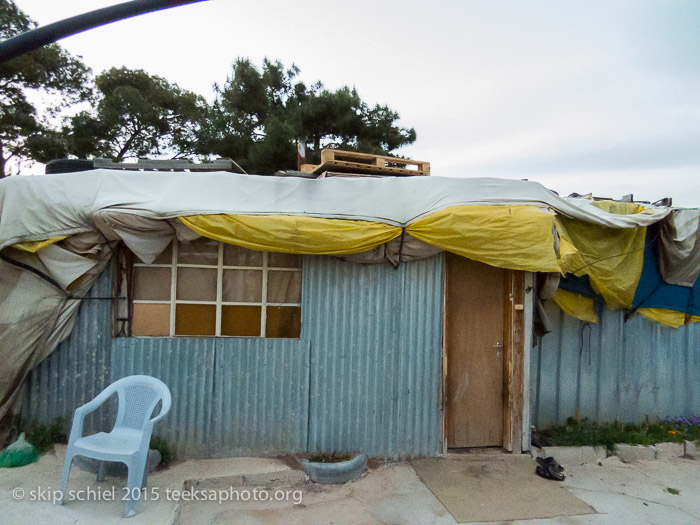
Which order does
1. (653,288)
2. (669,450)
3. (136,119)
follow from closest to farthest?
(669,450)
(653,288)
(136,119)

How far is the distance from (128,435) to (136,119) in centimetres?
1959

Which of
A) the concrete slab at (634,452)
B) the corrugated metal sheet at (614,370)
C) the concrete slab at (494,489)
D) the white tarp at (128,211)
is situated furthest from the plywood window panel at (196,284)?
the concrete slab at (634,452)

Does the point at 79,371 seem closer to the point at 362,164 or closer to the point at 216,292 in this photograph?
the point at 216,292

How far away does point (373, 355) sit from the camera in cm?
482

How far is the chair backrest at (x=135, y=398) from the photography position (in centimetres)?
392

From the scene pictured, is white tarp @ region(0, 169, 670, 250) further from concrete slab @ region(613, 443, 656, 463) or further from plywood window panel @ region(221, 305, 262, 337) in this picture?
concrete slab @ region(613, 443, 656, 463)

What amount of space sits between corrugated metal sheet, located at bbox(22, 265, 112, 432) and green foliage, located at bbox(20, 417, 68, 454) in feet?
0.17

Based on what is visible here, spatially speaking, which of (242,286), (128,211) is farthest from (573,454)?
(128,211)

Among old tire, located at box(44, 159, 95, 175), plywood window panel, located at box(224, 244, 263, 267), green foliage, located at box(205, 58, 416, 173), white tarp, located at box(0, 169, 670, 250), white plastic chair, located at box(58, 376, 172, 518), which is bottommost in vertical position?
white plastic chair, located at box(58, 376, 172, 518)

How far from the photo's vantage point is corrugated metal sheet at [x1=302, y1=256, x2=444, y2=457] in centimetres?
476

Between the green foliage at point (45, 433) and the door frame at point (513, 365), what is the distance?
4260 millimetres

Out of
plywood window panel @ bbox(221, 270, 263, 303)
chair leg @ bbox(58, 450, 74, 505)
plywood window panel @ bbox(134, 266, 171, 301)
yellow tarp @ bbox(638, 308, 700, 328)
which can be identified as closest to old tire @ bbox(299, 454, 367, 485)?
plywood window panel @ bbox(221, 270, 263, 303)

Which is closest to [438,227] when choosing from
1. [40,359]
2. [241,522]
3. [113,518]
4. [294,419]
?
[294,419]

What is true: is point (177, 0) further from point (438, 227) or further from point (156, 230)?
point (438, 227)
